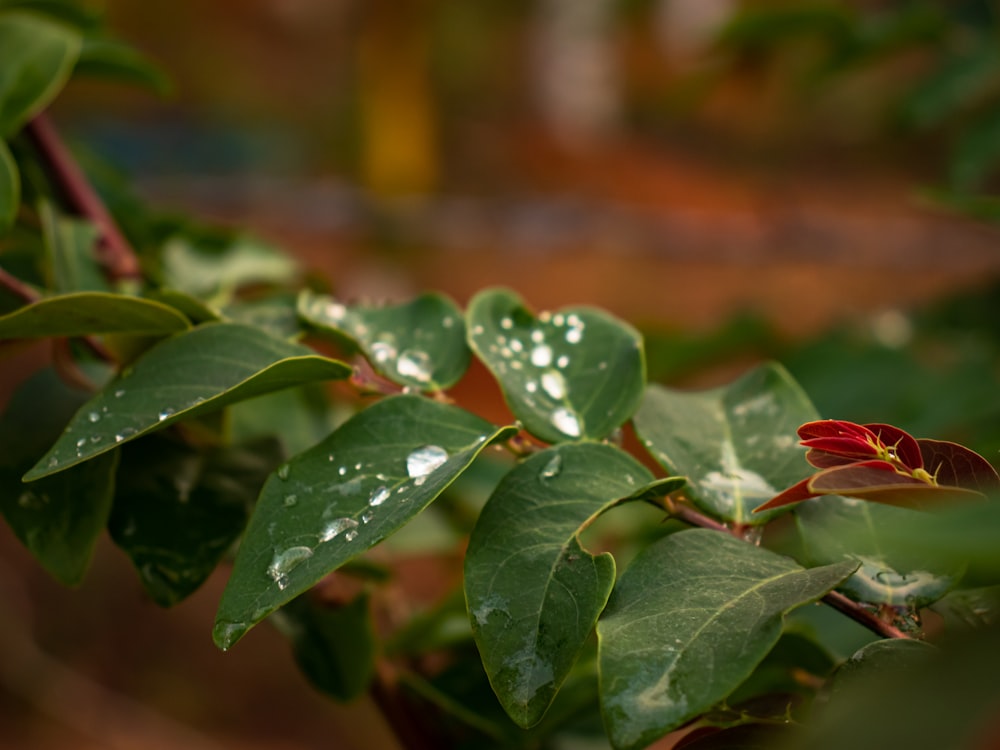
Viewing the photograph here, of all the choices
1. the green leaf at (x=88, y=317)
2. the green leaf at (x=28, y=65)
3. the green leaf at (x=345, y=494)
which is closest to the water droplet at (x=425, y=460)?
the green leaf at (x=345, y=494)

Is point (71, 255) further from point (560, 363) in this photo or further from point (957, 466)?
point (957, 466)

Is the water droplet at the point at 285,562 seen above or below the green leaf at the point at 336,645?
above

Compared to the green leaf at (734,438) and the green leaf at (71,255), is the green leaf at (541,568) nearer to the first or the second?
the green leaf at (734,438)

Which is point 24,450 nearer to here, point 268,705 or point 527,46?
point 268,705

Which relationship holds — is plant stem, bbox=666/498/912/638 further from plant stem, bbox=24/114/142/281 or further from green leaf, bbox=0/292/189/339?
plant stem, bbox=24/114/142/281

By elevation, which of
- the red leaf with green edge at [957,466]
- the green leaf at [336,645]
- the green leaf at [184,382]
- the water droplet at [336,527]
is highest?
the green leaf at [184,382]

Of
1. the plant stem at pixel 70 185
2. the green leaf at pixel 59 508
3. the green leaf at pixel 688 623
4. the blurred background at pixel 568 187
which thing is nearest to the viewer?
the green leaf at pixel 688 623
